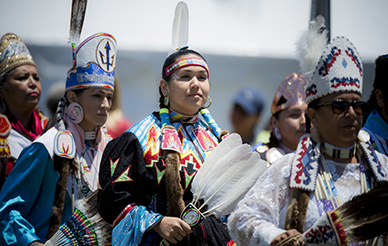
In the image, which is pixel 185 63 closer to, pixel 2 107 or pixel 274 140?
pixel 274 140

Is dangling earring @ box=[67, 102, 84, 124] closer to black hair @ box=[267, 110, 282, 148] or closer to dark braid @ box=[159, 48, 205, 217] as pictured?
dark braid @ box=[159, 48, 205, 217]

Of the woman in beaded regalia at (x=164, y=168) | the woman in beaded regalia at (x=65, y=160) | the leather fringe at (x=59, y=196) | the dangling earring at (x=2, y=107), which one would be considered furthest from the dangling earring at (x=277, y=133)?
the dangling earring at (x=2, y=107)

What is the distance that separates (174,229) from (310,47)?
138 centimetres

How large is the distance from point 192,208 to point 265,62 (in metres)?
4.49

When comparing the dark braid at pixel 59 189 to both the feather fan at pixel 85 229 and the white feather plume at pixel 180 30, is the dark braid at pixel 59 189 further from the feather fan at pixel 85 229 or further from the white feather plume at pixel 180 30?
the white feather plume at pixel 180 30

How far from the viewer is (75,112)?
12.0 feet

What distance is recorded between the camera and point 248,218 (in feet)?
8.13

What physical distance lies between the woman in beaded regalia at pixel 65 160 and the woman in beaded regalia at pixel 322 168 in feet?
4.57

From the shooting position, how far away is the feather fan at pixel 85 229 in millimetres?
3051

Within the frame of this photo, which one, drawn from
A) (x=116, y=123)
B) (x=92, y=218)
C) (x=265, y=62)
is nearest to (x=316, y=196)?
(x=92, y=218)

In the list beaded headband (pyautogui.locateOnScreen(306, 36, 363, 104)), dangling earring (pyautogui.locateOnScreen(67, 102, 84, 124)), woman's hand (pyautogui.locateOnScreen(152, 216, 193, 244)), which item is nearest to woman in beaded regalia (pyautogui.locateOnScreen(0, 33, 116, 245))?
dangling earring (pyautogui.locateOnScreen(67, 102, 84, 124))

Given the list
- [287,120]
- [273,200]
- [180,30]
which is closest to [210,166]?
[273,200]

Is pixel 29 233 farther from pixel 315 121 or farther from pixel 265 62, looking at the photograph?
pixel 265 62

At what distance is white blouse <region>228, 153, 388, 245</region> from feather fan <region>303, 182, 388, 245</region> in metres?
0.19
